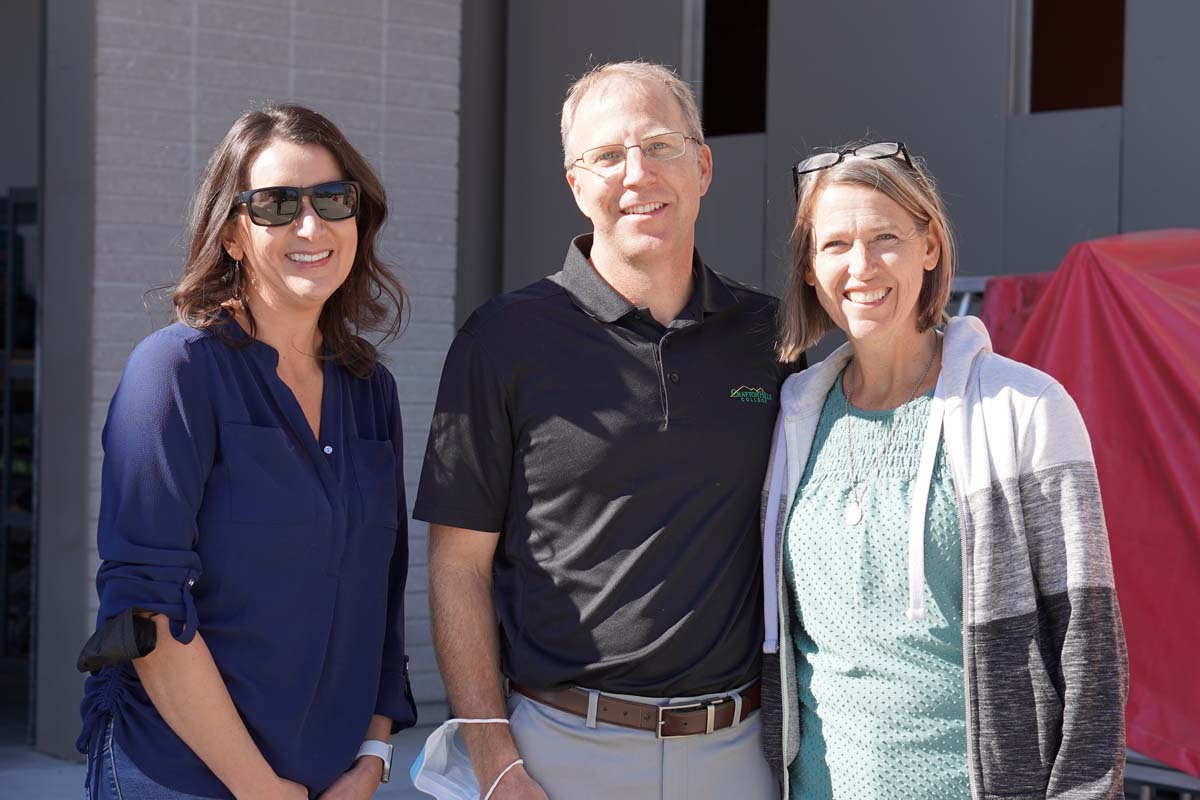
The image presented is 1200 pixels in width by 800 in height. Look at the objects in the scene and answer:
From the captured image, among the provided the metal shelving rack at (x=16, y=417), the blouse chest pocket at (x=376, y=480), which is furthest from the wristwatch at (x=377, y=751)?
the metal shelving rack at (x=16, y=417)

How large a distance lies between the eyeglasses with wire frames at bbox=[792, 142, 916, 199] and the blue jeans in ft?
5.53

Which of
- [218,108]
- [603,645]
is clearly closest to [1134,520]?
[603,645]

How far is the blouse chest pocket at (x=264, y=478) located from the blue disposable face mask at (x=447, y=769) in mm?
→ 636

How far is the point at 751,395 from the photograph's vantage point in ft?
9.57

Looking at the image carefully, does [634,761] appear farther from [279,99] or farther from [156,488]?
[279,99]

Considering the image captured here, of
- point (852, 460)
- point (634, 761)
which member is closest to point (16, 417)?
point (634, 761)

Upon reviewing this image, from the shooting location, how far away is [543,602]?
281 cm

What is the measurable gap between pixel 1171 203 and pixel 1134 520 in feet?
5.80

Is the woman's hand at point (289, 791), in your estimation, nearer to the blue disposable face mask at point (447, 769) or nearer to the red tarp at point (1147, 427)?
the blue disposable face mask at point (447, 769)

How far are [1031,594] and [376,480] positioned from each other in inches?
49.2

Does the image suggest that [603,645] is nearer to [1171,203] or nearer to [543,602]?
[543,602]

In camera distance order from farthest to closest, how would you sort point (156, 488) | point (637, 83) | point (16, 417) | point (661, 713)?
point (16, 417) → point (637, 83) → point (661, 713) → point (156, 488)

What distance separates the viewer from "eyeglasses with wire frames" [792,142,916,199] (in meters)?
2.64

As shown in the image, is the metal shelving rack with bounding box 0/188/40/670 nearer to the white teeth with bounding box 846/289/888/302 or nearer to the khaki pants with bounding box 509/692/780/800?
the khaki pants with bounding box 509/692/780/800
